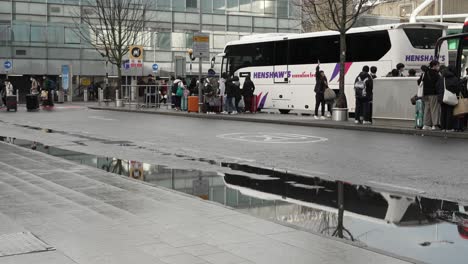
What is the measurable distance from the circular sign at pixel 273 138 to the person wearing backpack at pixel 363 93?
14.5 ft

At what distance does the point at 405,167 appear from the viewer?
36.4 ft

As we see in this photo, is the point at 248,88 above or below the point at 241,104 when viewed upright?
above

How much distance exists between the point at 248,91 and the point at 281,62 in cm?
217

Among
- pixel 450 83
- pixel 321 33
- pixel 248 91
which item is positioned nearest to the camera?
pixel 450 83

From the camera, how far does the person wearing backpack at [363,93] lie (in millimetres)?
21219

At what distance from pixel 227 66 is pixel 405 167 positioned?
23.0 metres

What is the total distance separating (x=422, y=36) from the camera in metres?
24.5

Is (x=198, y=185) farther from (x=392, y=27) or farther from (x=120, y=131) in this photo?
(x=392, y=27)

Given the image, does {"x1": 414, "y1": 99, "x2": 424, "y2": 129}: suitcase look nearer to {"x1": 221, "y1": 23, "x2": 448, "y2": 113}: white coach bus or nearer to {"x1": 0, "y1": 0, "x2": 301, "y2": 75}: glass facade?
{"x1": 221, "y1": 23, "x2": 448, "y2": 113}: white coach bus

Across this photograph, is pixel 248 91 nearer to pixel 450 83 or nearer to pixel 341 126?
pixel 341 126

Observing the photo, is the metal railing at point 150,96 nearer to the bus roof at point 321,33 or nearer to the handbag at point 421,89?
the bus roof at point 321,33

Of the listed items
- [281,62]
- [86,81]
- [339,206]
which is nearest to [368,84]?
[281,62]

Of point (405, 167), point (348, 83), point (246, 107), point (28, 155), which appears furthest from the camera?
point (246, 107)

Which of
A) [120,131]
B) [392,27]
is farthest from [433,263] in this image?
[392,27]
